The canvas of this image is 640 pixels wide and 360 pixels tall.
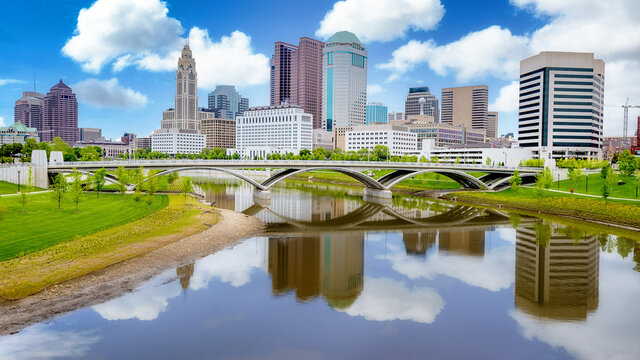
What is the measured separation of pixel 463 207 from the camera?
6262 centimetres

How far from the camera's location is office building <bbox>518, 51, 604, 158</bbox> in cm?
11831

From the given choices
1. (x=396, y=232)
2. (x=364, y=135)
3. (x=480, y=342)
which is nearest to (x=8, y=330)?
(x=480, y=342)

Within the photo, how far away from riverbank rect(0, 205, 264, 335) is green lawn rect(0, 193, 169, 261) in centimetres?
499

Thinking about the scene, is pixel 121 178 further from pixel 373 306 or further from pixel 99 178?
pixel 373 306

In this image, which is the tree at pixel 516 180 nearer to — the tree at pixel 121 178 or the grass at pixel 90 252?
the grass at pixel 90 252

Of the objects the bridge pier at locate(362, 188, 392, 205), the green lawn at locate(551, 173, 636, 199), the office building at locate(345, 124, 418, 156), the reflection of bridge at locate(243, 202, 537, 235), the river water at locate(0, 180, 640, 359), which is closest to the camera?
the river water at locate(0, 180, 640, 359)

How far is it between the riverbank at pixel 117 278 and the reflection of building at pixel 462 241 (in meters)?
18.1

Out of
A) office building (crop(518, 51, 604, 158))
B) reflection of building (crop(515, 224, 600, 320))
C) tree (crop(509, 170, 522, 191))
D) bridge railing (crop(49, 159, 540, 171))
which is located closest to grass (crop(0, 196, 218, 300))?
bridge railing (crop(49, 159, 540, 171))

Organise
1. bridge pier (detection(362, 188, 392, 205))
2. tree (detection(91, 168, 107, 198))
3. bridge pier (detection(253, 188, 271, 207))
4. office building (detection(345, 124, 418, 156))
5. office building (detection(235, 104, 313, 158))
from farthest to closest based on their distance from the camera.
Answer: office building (detection(235, 104, 313, 158))
office building (detection(345, 124, 418, 156))
bridge pier (detection(362, 188, 392, 205))
bridge pier (detection(253, 188, 271, 207))
tree (detection(91, 168, 107, 198))

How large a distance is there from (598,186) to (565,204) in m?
14.8

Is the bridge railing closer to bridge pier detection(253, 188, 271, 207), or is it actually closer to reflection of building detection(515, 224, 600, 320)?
bridge pier detection(253, 188, 271, 207)

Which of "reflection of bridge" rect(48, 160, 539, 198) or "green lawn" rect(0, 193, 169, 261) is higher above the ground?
"reflection of bridge" rect(48, 160, 539, 198)

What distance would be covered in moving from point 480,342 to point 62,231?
28.1 metres

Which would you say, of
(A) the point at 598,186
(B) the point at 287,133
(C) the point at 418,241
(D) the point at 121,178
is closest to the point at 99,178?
(D) the point at 121,178
